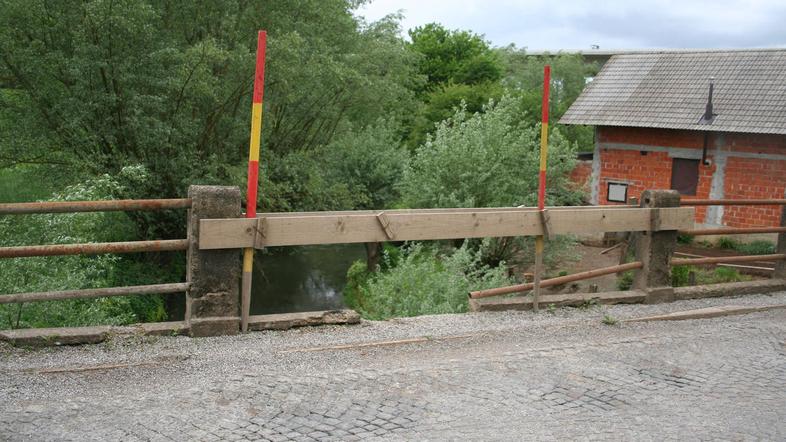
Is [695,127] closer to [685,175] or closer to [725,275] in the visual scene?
[685,175]

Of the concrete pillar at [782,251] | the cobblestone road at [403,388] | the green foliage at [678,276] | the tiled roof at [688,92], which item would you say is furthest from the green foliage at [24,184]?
the tiled roof at [688,92]

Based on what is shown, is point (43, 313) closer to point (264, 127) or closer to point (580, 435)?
point (580, 435)

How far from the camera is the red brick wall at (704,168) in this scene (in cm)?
2250

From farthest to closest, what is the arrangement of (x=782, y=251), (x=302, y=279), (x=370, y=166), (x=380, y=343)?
(x=370, y=166) → (x=302, y=279) → (x=782, y=251) → (x=380, y=343)

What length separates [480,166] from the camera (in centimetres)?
2070

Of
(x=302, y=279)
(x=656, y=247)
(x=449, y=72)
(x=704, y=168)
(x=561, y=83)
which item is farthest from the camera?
(x=449, y=72)

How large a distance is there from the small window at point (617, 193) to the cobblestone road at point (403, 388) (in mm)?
19459

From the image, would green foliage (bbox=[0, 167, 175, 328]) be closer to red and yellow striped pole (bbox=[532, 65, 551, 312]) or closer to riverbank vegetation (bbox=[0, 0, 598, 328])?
riverbank vegetation (bbox=[0, 0, 598, 328])

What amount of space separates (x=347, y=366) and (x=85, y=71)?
1303 centimetres

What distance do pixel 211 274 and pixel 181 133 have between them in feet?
40.7

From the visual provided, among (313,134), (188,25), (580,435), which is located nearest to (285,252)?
(313,134)

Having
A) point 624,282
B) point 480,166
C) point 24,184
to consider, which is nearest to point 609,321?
point 624,282

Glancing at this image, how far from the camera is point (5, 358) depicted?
17.8ft

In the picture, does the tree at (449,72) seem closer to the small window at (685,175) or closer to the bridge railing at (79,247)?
the small window at (685,175)
